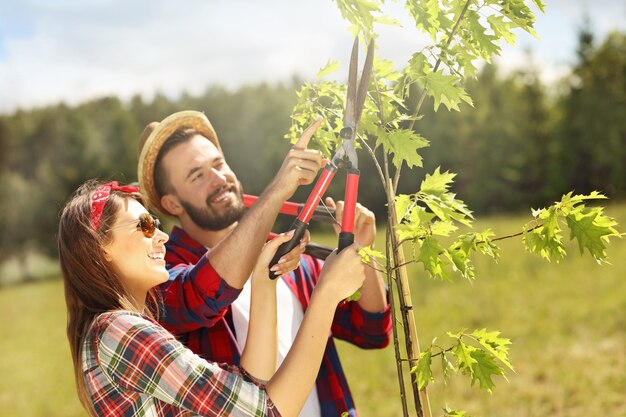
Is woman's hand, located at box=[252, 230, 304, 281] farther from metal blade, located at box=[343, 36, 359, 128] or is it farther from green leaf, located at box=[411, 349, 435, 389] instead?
green leaf, located at box=[411, 349, 435, 389]

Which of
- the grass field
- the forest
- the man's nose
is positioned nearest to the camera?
the man's nose

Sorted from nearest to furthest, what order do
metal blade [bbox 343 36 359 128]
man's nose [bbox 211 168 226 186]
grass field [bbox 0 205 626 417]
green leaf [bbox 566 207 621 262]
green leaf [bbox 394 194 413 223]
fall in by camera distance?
green leaf [bbox 566 207 621 262] < green leaf [bbox 394 194 413 223] < metal blade [bbox 343 36 359 128] < man's nose [bbox 211 168 226 186] < grass field [bbox 0 205 626 417]

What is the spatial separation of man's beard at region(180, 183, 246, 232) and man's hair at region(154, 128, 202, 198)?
161 millimetres

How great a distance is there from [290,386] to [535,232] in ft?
3.01

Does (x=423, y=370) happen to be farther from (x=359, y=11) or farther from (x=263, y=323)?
(x=359, y=11)

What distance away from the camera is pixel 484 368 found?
91.9 inches

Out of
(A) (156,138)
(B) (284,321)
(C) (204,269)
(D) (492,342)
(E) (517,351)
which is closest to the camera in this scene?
(D) (492,342)

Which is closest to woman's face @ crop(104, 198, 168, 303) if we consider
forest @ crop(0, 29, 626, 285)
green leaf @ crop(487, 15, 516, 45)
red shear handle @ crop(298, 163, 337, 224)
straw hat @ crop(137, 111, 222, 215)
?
red shear handle @ crop(298, 163, 337, 224)

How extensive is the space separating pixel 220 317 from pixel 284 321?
493 mm

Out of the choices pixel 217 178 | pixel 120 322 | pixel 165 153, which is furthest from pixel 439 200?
pixel 165 153

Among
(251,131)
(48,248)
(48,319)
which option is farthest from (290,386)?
(48,248)

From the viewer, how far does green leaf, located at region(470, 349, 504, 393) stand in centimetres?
231

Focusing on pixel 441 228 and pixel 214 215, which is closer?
pixel 441 228

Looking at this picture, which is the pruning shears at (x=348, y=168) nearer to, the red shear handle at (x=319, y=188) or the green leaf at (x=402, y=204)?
the red shear handle at (x=319, y=188)
